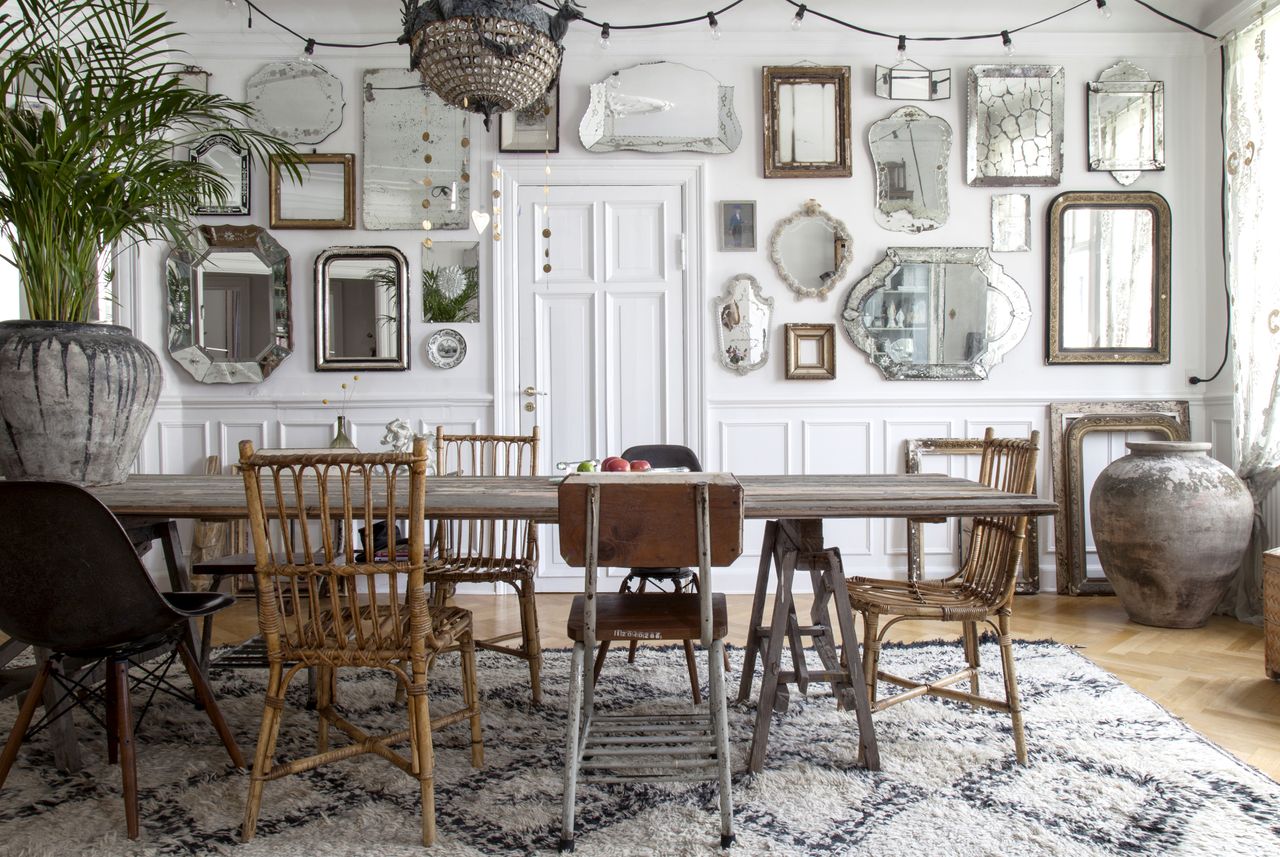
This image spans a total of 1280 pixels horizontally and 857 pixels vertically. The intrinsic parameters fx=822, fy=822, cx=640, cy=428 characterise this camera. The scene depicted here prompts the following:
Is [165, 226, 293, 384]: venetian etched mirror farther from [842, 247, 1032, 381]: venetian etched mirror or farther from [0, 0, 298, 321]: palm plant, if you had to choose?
[842, 247, 1032, 381]: venetian etched mirror

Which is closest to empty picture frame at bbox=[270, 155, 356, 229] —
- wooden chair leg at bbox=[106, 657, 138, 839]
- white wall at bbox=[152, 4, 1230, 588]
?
white wall at bbox=[152, 4, 1230, 588]

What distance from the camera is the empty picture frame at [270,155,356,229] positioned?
14.6 ft

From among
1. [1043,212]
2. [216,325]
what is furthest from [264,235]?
[1043,212]

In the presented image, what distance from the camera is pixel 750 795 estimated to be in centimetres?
209

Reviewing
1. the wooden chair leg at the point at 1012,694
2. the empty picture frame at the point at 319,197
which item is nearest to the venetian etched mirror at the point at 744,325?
the empty picture frame at the point at 319,197

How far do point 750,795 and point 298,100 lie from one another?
419 cm

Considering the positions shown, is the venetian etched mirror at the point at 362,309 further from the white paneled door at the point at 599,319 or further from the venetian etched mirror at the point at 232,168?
the white paneled door at the point at 599,319

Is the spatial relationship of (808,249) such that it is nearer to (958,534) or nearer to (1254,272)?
(958,534)

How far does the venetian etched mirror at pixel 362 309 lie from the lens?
447 centimetres

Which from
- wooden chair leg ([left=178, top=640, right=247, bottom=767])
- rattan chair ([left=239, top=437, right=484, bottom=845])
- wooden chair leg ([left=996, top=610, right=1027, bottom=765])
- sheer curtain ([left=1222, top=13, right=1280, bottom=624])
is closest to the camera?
rattan chair ([left=239, top=437, right=484, bottom=845])

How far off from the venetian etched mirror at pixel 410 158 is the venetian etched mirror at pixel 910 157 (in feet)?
7.38

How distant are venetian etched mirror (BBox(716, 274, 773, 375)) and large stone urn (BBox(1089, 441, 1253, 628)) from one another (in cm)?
182

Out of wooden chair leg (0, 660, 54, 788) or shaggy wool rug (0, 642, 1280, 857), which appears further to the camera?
wooden chair leg (0, 660, 54, 788)

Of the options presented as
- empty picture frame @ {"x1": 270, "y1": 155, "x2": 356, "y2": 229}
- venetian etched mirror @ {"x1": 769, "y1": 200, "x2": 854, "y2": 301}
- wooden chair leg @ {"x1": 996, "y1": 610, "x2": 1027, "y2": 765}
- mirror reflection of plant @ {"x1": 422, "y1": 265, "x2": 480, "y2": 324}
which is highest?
empty picture frame @ {"x1": 270, "y1": 155, "x2": 356, "y2": 229}
